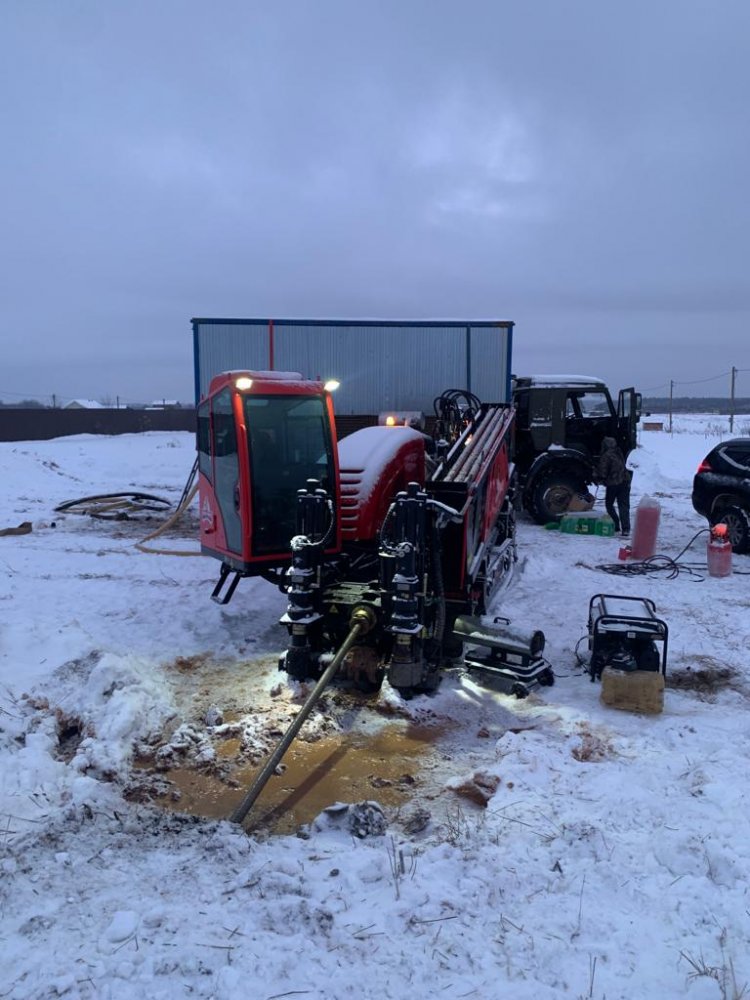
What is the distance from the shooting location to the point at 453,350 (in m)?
13.9

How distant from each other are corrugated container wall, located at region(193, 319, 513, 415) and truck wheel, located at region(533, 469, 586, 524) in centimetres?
197

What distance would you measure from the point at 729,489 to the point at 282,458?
25.9ft

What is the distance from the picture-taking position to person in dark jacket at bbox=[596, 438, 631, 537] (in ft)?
38.8

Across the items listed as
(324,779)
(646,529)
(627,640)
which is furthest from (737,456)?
(324,779)

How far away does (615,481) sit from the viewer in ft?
39.2

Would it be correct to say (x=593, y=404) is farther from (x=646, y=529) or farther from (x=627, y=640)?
(x=627, y=640)

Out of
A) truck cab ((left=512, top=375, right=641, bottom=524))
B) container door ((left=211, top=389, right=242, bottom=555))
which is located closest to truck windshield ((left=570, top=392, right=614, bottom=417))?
truck cab ((left=512, top=375, right=641, bottom=524))

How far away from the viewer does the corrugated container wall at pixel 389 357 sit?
13766 millimetres

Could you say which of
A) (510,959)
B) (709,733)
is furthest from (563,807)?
(709,733)

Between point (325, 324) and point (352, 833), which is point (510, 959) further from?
point (325, 324)

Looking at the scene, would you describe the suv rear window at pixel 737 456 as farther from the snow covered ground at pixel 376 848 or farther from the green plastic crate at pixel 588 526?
the snow covered ground at pixel 376 848

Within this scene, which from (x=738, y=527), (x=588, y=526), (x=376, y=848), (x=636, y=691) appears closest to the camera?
(x=376, y=848)

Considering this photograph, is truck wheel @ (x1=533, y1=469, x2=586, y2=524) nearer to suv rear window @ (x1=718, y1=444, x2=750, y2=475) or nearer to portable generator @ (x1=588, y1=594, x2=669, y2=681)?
suv rear window @ (x1=718, y1=444, x2=750, y2=475)

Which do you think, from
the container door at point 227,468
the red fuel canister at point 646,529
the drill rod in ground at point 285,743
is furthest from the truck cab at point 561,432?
the drill rod in ground at point 285,743
